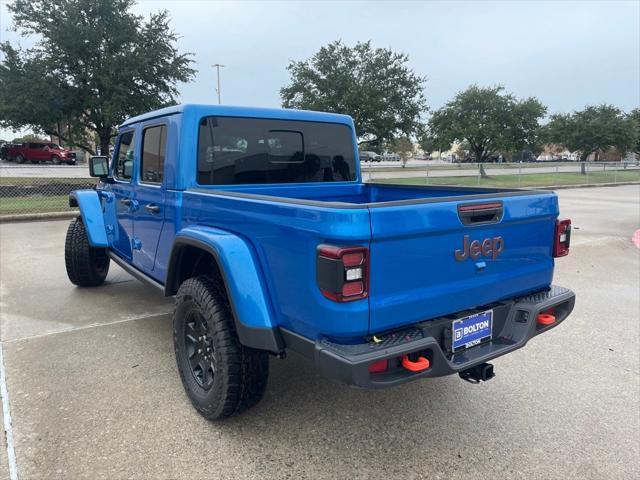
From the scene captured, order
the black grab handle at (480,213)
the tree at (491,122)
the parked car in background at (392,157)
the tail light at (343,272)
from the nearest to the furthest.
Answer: the tail light at (343,272) < the black grab handle at (480,213) < the tree at (491,122) < the parked car in background at (392,157)

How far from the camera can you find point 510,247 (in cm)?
272

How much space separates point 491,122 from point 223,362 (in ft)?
105

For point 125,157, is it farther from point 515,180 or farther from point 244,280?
point 515,180

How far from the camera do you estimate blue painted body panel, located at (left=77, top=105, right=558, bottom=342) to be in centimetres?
213

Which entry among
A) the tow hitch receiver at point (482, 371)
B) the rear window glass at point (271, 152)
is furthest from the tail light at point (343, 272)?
the rear window glass at point (271, 152)

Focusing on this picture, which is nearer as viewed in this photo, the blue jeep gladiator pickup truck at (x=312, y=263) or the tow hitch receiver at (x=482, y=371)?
the blue jeep gladiator pickup truck at (x=312, y=263)

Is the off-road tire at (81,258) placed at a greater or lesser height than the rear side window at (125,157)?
lesser

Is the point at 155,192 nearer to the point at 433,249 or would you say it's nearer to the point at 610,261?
the point at 433,249

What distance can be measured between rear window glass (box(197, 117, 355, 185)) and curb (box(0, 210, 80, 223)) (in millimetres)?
9475

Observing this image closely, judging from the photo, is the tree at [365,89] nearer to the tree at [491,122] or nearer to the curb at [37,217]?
the tree at [491,122]

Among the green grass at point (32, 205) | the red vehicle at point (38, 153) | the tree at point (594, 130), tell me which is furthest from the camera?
the tree at point (594, 130)

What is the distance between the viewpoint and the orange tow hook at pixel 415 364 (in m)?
2.20

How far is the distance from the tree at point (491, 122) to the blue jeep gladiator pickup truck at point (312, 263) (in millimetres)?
29022

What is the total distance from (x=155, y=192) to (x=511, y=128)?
3203 centimetres
